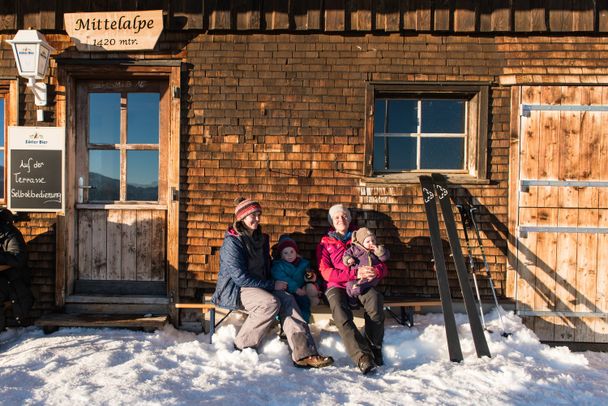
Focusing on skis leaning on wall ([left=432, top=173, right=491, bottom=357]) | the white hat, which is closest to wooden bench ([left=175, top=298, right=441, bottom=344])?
skis leaning on wall ([left=432, top=173, right=491, bottom=357])

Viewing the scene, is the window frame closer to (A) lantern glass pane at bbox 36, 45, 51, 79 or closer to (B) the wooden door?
(B) the wooden door

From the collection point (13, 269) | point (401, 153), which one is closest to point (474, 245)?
point (401, 153)

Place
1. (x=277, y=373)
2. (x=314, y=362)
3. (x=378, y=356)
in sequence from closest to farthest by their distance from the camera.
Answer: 1. (x=277, y=373)
2. (x=314, y=362)
3. (x=378, y=356)

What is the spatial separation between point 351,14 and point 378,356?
3399 millimetres

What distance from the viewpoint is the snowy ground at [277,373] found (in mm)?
3049

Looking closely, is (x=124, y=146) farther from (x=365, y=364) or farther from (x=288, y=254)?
(x=365, y=364)

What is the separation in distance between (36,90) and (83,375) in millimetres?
2958

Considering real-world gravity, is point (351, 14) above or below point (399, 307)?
above

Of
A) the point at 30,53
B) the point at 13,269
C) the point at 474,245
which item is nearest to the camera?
the point at 13,269

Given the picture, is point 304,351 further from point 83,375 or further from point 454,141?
point 454,141

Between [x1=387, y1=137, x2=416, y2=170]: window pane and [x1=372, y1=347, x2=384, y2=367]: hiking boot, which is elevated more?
[x1=387, y1=137, x2=416, y2=170]: window pane

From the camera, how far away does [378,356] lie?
12.2ft

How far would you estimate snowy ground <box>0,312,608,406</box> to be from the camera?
3.05m

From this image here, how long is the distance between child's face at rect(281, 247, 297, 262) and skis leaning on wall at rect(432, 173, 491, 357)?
1.46 metres
